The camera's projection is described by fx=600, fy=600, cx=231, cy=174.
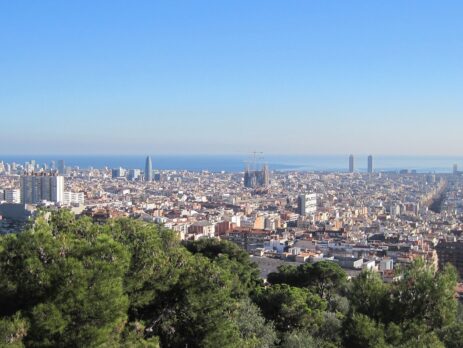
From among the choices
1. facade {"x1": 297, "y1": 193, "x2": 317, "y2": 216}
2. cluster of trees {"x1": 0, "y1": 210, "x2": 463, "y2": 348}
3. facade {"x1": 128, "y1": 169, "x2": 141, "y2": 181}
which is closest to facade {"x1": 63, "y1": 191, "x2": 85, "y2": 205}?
facade {"x1": 297, "y1": 193, "x2": 317, "y2": 216}

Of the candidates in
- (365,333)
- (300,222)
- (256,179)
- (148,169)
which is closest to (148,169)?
(148,169)

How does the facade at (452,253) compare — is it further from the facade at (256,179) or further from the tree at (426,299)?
the facade at (256,179)

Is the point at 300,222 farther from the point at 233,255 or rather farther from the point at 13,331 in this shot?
the point at 13,331

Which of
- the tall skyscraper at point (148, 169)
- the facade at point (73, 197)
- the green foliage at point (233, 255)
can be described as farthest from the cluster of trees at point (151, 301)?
the tall skyscraper at point (148, 169)

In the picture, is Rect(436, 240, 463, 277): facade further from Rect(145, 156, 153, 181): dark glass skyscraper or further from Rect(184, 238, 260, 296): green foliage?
Rect(145, 156, 153, 181): dark glass skyscraper

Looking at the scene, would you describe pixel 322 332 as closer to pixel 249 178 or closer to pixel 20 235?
pixel 20 235

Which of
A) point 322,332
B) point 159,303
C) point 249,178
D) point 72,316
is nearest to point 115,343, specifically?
point 72,316
